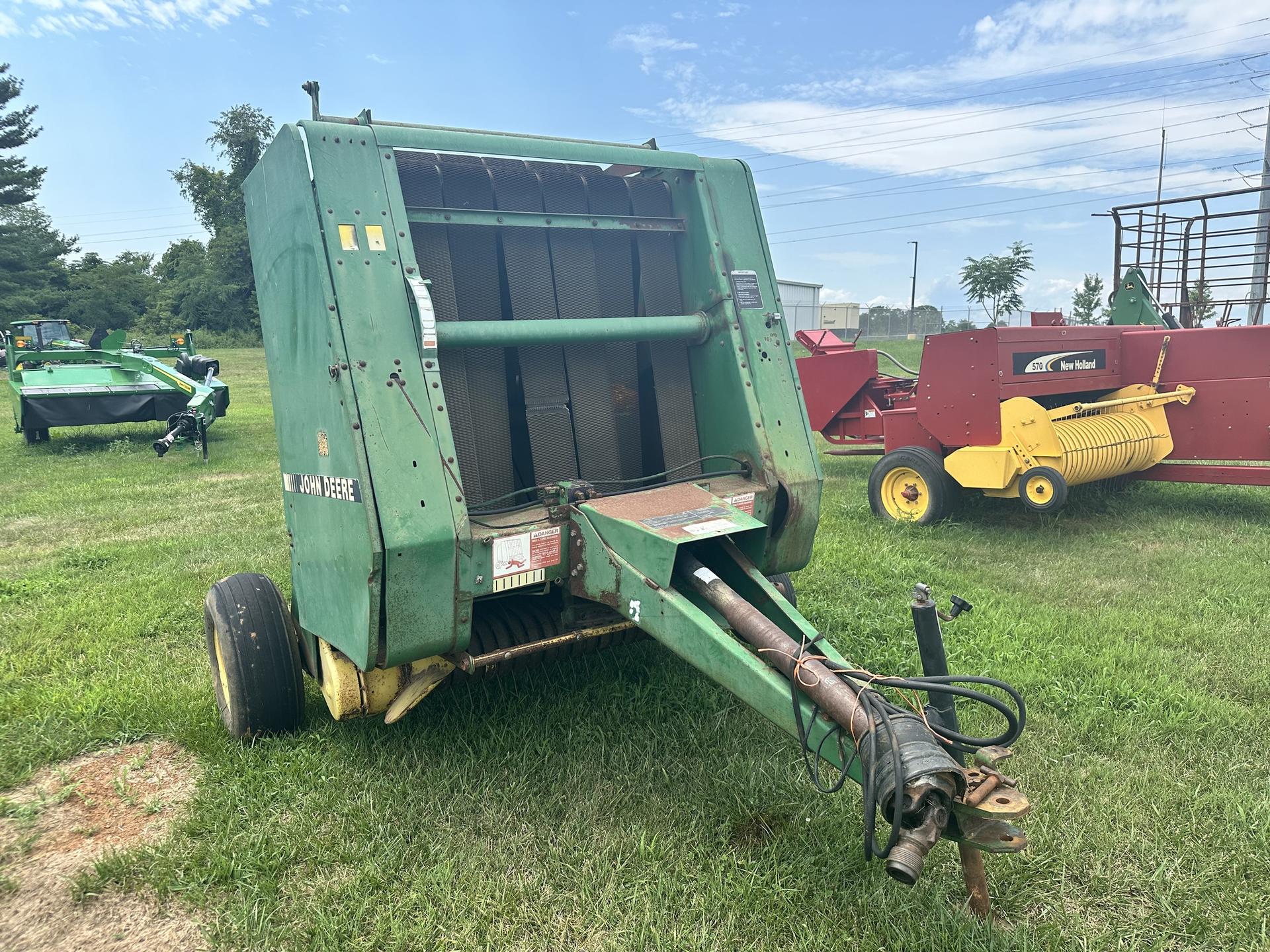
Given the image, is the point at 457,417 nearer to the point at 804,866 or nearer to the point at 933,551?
the point at 804,866

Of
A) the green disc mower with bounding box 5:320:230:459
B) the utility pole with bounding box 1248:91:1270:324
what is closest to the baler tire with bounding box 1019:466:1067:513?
the utility pole with bounding box 1248:91:1270:324

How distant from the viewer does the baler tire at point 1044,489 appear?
5621 mm

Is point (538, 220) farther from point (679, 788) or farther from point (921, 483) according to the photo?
point (921, 483)

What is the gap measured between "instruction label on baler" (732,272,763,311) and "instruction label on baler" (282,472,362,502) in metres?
1.58

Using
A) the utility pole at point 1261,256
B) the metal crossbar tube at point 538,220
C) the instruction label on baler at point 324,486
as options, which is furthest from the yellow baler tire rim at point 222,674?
the utility pole at point 1261,256

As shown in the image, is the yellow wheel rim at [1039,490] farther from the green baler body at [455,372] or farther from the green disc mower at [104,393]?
the green disc mower at [104,393]

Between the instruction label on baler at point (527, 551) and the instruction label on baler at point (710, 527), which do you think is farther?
the instruction label on baler at point (527, 551)

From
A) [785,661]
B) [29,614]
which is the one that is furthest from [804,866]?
[29,614]

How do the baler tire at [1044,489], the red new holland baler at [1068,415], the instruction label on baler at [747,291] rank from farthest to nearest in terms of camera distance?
the red new holland baler at [1068,415]
the baler tire at [1044,489]
the instruction label on baler at [747,291]

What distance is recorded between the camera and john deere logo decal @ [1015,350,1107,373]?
6.06 m

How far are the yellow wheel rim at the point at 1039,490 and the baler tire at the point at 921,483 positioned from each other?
0.70 meters

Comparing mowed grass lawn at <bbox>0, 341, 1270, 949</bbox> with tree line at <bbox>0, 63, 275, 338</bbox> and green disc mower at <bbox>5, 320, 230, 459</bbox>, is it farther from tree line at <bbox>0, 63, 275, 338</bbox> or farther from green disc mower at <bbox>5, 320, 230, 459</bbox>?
tree line at <bbox>0, 63, 275, 338</bbox>

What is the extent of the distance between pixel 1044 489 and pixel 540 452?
3889mm

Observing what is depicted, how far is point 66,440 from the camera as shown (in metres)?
12.2
